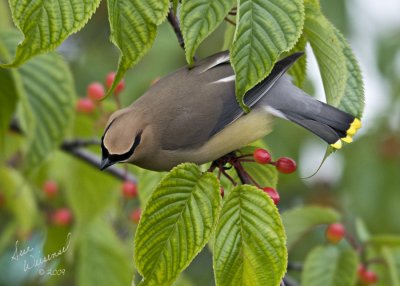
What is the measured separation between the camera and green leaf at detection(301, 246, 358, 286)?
131 inches

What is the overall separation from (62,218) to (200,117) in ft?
7.87

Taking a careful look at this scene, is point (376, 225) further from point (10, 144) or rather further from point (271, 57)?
point (271, 57)

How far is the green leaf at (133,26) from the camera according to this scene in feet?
7.12

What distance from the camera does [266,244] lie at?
2.21m

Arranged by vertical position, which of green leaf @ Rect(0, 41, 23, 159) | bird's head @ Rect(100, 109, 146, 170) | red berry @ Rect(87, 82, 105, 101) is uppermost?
bird's head @ Rect(100, 109, 146, 170)

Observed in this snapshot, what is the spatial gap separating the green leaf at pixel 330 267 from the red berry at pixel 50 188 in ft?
6.84

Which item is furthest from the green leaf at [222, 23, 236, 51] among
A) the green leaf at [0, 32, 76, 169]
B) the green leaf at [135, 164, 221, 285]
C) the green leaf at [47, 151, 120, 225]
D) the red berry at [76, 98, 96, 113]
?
the green leaf at [47, 151, 120, 225]

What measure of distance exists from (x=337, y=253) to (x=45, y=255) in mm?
1507

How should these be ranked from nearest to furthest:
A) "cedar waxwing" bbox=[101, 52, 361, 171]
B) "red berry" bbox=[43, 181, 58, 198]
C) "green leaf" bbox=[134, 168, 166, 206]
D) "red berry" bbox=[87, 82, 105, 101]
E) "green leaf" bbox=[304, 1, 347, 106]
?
"green leaf" bbox=[304, 1, 347, 106], "cedar waxwing" bbox=[101, 52, 361, 171], "green leaf" bbox=[134, 168, 166, 206], "red berry" bbox=[87, 82, 105, 101], "red berry" bbox=[43, 181, 58, 198]

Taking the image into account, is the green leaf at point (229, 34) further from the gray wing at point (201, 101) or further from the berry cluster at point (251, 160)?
the berry cluster at point (251, 160)

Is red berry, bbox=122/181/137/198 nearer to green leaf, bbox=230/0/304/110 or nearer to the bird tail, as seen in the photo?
the bird tail

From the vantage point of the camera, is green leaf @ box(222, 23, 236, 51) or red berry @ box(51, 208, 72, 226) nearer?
green leaf @ box(222, 23, 236, 51)

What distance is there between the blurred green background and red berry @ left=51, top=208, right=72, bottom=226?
0.14 feet

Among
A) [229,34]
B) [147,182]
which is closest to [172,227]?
[229,34]
